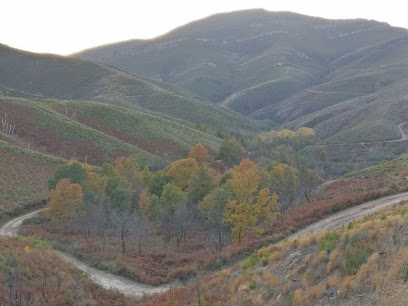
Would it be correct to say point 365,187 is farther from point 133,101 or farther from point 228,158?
point 133,101

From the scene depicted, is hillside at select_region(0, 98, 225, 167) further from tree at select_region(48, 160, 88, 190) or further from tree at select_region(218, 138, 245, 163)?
tree at select_region(48, 160, 88, 190)

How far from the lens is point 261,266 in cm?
1653

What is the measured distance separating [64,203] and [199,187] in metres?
15.6

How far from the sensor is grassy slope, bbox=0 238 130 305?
16464 millimetres

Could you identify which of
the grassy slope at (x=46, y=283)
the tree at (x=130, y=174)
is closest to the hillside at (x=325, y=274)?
the grassy slope at (x=46, y=283)

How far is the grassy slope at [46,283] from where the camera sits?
54.0ft

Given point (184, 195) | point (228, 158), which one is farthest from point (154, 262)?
point (228, 158)

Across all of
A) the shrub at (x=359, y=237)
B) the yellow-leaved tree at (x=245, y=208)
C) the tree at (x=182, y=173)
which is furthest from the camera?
the tree at (x=182, y=173)

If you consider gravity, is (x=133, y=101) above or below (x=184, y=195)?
above

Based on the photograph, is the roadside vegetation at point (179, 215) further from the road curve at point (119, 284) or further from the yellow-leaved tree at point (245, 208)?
the road curve at point (119, 284)

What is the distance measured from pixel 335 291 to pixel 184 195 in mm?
32992

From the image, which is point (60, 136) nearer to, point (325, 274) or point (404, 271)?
point (325, 274)

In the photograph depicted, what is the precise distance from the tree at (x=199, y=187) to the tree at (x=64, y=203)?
1319 cm

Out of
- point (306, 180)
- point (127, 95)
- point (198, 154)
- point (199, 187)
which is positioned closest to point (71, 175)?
point (199, 187)
